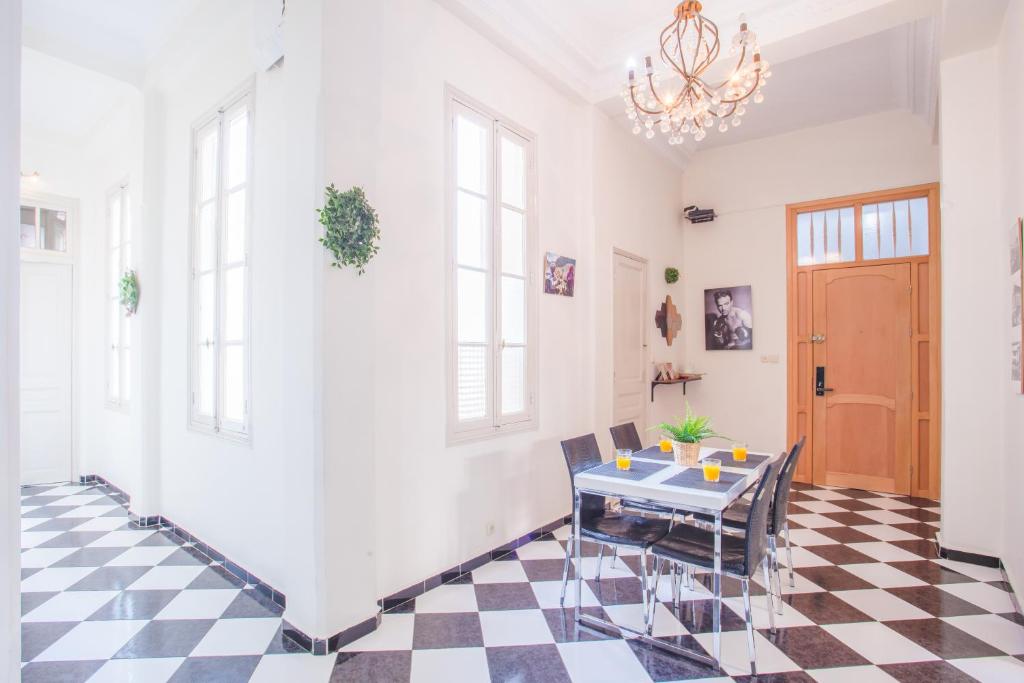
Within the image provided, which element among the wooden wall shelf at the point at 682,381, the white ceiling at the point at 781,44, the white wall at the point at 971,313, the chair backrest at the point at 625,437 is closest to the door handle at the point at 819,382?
the wooden wall shelf at the point at 682,381

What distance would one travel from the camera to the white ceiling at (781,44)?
3.37 m

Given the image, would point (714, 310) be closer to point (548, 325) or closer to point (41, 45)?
point (548, 325)

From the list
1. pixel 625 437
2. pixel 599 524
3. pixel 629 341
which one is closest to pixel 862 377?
pixel 629 341

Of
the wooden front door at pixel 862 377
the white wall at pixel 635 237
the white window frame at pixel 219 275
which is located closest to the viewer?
the white window frame at pixel 219 275

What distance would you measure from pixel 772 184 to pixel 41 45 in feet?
21.9

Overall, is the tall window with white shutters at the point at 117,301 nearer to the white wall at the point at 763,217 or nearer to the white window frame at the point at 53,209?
the white window frame at the point at 53,209

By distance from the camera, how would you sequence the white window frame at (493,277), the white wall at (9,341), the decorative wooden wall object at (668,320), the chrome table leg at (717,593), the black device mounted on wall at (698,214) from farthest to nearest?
the black device mounted on wall at (698,214) → the decorative wooden wall object at (668,320) → the white window frame at (493,277) → the chrome table leg at (717,593) → the white wall at (9,341)

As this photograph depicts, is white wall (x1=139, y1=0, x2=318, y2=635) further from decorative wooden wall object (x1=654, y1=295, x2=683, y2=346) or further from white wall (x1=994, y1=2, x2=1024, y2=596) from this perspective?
decorative wooden wall object (x1=654, y1=295, x2=683, y2=346)

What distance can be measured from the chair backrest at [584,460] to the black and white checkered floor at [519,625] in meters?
0.49

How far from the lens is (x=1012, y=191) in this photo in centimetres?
302

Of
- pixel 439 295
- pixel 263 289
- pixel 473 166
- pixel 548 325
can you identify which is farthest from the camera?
pixel 548 325

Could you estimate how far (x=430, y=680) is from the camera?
2186mm

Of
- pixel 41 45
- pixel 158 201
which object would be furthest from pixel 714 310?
pixel 41 45

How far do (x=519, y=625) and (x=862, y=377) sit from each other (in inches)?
180
